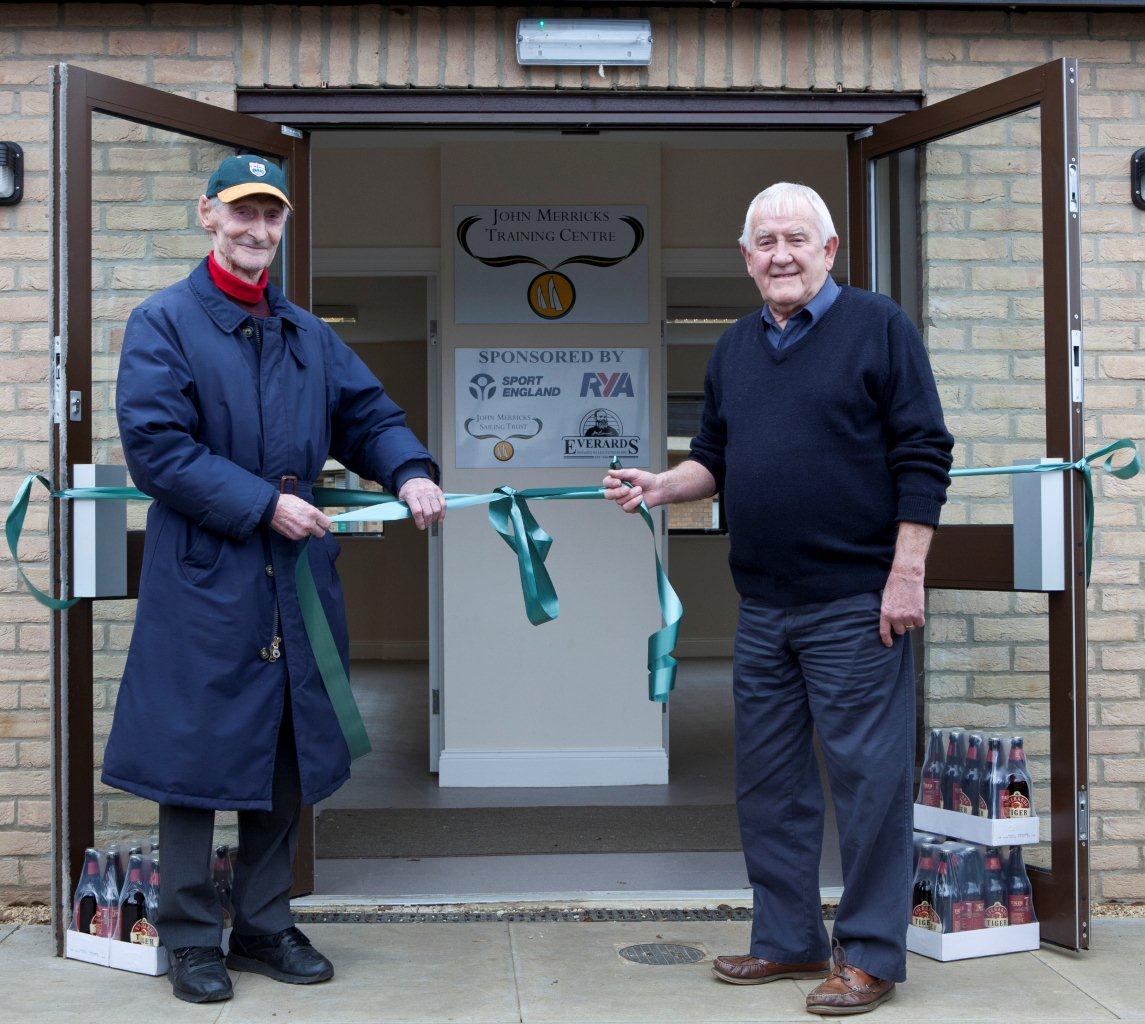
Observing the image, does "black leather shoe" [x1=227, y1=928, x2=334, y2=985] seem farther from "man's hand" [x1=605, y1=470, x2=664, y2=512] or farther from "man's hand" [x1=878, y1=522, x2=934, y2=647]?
"man's hand" [x1=878, y1=522, x2=934, y2=647]

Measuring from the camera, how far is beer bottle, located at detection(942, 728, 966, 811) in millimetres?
3584

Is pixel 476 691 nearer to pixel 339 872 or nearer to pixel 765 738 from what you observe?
pixel 339 872

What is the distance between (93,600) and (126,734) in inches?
22.6

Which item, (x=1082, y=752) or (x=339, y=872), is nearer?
(x=1082, y=752)

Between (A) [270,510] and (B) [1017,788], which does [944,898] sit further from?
(A) [270,510]

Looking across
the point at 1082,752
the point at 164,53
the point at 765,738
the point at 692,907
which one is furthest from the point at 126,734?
the point at 1082,752

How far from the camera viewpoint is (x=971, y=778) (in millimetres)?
3543

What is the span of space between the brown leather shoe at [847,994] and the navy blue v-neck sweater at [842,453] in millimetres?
826

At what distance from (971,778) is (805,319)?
1321mm

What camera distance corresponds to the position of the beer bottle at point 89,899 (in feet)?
11.0

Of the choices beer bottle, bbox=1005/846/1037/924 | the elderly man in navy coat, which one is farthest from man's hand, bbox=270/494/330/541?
beer bottle, bbox=1005/846/1037/924

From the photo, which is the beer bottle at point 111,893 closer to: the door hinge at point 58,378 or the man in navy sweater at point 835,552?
the door hinge at point 58,378

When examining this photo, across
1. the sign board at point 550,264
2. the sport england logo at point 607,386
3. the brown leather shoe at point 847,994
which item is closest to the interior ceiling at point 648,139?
the sign board at point 550,264

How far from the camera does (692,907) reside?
3.87m
